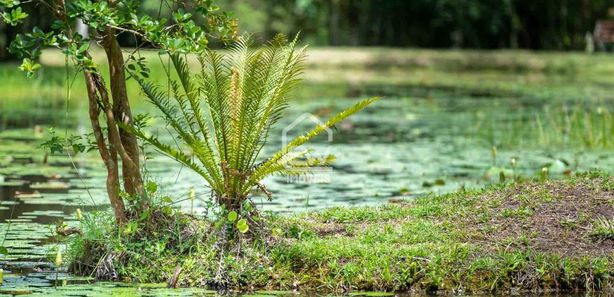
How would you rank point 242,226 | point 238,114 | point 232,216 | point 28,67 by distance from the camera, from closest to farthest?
1. point 28,67
2. point 242,226
3. point 232,216
4. point 238,114

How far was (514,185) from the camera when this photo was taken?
10.3 m

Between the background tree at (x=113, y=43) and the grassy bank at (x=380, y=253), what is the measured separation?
0.40 m

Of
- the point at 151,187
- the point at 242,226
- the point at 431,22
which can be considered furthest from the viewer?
the point at 431,22

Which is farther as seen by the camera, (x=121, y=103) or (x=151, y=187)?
(x=121, y=103)

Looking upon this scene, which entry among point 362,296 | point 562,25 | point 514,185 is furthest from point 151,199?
point 562,25

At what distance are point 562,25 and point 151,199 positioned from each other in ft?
151

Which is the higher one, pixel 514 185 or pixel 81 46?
pixel 81 46

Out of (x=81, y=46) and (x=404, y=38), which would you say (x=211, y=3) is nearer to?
(x=81, y=46)

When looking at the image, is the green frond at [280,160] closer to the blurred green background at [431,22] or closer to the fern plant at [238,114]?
the fern plant at [238,114]

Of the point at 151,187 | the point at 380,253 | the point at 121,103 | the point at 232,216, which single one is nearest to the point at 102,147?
the point at 121,103

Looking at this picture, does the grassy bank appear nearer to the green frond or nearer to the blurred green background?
the green frond

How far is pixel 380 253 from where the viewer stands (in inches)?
329

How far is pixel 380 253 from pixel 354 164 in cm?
787

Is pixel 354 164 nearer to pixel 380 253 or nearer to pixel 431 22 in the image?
pixel 380 253
